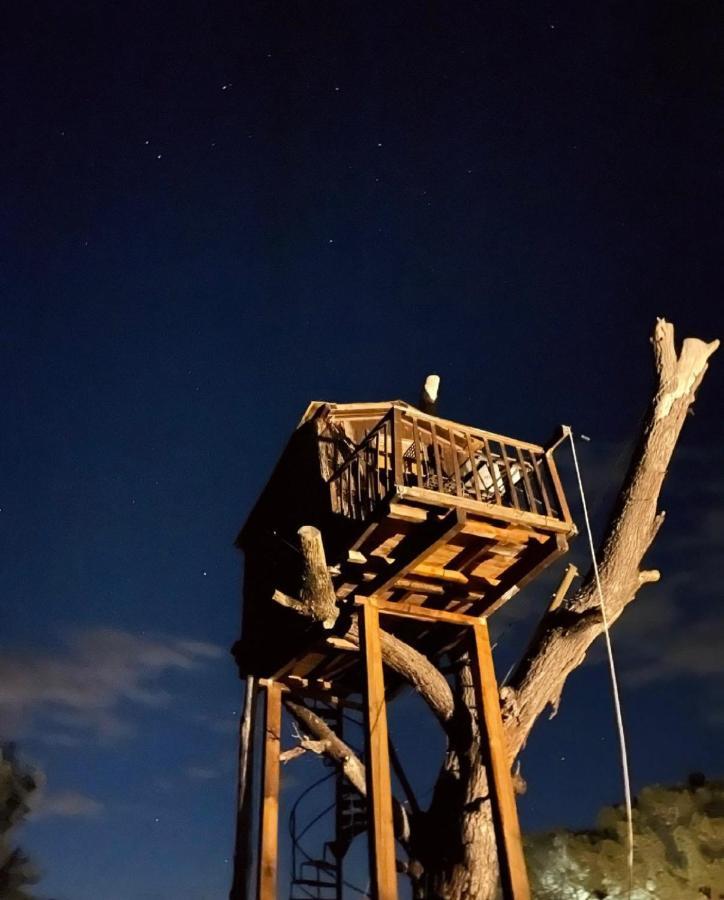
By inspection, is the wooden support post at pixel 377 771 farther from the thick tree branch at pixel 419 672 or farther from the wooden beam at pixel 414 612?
the thick tree branch at pixel 419 672

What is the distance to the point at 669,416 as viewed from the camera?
10320 millimetres

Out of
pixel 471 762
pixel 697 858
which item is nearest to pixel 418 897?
pixel 471 762

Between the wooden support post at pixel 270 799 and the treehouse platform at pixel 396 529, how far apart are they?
0.53 metres

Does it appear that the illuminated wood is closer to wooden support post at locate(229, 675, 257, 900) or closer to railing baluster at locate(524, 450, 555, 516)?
railing baluster at locate(524, 450, 555, 516)

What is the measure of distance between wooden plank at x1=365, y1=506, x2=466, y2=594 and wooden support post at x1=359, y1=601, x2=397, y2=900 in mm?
438

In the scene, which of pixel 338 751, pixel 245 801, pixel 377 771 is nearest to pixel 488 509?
pixel 377 771

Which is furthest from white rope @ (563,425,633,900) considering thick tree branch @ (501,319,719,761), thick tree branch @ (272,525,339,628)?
thick tree branch @ (272,525,339,628)

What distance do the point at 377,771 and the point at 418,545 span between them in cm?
249

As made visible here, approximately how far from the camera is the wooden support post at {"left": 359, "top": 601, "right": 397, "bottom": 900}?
750 cm

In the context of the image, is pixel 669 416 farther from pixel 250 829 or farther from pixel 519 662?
pixel 250 829

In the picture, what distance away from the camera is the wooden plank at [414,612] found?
30.7ft

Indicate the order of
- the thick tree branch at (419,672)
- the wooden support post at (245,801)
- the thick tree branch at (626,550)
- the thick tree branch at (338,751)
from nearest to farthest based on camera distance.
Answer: the thick tree branch at (626,550), the thick tree branch at (338,751), the thick tree branch at (419,672), the wooden support post at (245,801)

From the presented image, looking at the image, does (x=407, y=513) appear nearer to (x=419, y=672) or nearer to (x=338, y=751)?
(x=419, y=672)

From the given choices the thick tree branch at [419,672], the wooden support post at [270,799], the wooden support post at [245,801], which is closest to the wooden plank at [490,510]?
the thick tree branch at [419,672]
